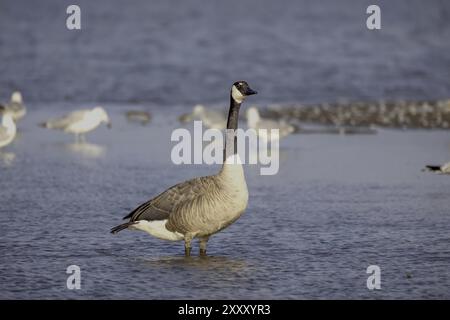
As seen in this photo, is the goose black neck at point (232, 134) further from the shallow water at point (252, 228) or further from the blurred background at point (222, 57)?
the blurred background at point (222, 57)

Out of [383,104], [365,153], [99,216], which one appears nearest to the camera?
[99,216]

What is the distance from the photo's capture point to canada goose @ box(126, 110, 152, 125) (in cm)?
2337

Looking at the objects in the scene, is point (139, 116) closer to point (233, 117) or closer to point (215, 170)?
point (215, 170)

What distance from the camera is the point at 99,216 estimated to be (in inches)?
504

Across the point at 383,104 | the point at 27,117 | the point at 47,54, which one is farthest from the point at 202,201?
the point at 47,54

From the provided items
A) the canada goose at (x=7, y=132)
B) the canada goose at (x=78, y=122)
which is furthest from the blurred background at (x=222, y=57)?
the canada goose at (x=7, y=132)

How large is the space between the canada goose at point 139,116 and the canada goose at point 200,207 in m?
12.5

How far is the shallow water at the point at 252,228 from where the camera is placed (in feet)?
31.4

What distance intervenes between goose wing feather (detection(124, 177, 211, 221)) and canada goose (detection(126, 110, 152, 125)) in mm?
12428

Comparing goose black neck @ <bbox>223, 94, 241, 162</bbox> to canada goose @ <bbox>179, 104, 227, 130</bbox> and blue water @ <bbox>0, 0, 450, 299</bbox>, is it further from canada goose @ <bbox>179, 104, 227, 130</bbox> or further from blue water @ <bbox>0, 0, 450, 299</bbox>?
canada goose @ <bbox>179, 104, 227, 130</bbox>

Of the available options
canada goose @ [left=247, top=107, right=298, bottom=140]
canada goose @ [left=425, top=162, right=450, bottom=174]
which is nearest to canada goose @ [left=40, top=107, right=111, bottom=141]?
canada goose @ [left=247, top=107, right=298, bottom=140]
